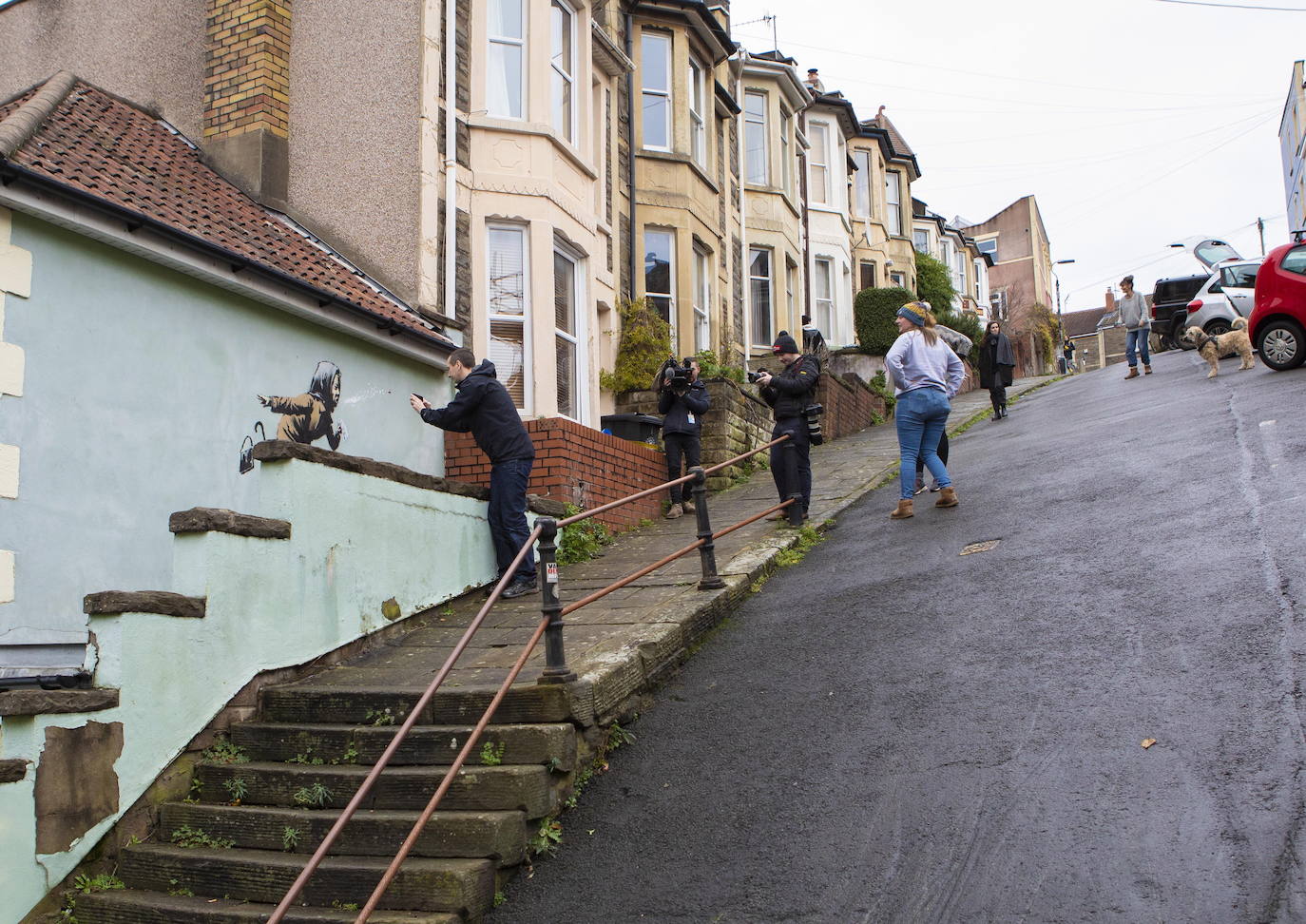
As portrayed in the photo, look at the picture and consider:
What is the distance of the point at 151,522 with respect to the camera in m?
8.43

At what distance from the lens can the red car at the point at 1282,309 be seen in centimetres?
1556

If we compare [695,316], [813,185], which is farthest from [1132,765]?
[813,185]

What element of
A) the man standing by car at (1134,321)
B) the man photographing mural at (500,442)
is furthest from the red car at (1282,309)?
the man photographing mural at (500,442)

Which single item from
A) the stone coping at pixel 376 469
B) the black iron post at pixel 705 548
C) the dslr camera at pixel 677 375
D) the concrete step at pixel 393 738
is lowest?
the concrete step at pixel 393 738

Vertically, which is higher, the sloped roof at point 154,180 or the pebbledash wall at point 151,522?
the sloped roof at point 154,180

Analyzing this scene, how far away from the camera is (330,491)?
7324 mm

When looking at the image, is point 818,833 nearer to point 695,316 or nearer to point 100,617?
point 100,617

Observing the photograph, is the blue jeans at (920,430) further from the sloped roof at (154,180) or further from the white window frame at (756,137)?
the white window frame at (756,137)

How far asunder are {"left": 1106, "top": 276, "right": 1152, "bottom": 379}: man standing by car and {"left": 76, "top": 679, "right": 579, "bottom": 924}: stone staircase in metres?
16.9

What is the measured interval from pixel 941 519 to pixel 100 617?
22.9 ft

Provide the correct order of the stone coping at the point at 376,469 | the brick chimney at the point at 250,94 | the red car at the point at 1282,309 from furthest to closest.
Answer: the red car at the point at 1282,309 → the brick chimney at the point at 250,94 → the stone coping at the point at 376,469

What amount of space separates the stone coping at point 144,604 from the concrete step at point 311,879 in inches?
44.7

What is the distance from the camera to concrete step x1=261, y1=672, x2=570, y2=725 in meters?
5.90

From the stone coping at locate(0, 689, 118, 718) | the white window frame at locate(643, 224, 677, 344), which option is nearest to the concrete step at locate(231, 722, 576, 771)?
the stone coping at locate(0, 689, 118, 718)
